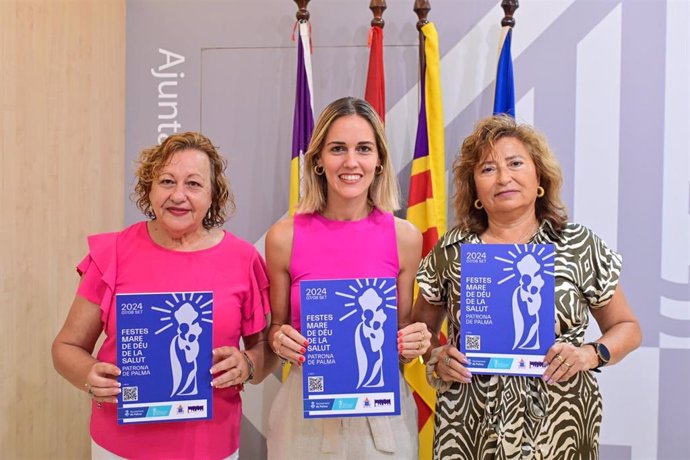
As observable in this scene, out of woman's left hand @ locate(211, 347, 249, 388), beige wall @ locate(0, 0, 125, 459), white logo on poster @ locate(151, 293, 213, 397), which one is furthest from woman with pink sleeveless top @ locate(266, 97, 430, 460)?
beige wall @ locate(0, 0, 125, 459)

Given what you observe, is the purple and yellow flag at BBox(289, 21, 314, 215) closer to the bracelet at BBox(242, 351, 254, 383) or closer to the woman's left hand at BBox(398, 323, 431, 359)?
the bracelet at BBox(242, 351, 254, 383)

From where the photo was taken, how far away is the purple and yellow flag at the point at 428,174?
2.75m

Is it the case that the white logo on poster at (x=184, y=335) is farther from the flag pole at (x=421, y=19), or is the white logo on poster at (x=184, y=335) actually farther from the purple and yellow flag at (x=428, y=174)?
the flag pole at (x=421, y=19)

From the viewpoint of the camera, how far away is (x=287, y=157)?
3.08 meters

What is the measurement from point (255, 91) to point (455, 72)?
97 centimetres

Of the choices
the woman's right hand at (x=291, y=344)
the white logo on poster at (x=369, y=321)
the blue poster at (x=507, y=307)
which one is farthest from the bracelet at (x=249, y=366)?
the blue poster at (x=507, y=307)

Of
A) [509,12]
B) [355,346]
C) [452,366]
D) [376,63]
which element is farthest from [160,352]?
[509,12]

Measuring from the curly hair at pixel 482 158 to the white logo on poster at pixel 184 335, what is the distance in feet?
2.65

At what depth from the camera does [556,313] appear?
1.71 m

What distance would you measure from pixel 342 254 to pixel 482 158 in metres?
0.50

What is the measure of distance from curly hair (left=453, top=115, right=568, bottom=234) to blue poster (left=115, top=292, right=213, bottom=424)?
80 centimetres

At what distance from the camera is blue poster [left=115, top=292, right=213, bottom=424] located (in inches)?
65.4

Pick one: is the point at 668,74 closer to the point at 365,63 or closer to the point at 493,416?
the point at 365,63

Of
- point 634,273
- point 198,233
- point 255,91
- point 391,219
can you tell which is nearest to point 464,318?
point 391,219
